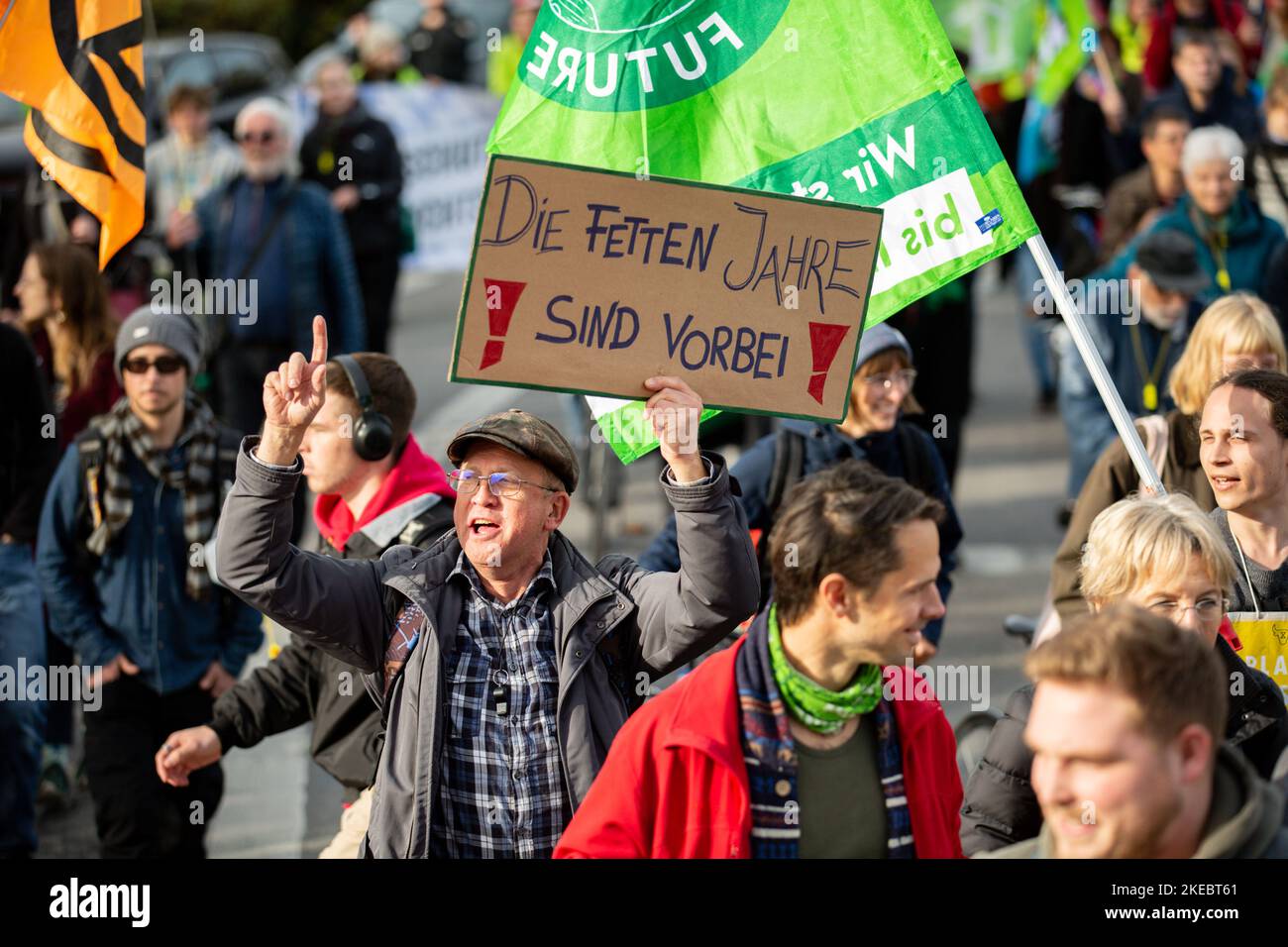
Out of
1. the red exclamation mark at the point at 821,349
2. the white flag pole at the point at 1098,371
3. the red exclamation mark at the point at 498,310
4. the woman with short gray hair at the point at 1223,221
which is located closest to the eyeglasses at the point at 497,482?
the red exclamation mark at the point at 498,310

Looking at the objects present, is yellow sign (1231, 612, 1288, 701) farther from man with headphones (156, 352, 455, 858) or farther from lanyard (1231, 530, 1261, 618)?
man with headphones (156, 352, 455, 858)

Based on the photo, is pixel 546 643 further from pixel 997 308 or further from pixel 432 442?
pixel 997 308

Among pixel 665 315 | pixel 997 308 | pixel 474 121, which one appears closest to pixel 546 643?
pixel 665 315

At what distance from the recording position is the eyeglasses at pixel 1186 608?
4.30 meters

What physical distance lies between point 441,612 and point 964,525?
7.72 meters

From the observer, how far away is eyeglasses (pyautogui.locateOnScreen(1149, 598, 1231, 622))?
4301mm

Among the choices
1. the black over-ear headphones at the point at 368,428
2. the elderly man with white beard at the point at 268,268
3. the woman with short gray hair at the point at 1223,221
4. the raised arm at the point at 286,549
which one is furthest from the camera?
the elderly man with white beard at the point at 268,268

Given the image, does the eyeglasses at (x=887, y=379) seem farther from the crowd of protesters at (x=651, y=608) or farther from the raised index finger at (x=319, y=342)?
the raised index finger at (x=319, y=342)

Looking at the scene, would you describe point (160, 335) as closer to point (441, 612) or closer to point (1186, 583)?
point (441, 612)

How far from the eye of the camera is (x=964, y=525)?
11641mm

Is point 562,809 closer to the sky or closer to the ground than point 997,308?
closer to the ground

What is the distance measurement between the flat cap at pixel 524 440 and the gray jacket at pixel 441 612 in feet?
0.56
